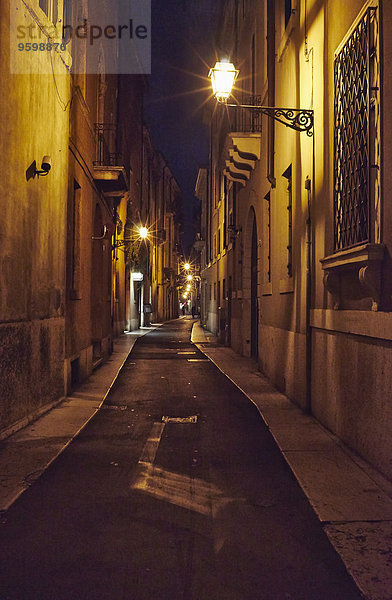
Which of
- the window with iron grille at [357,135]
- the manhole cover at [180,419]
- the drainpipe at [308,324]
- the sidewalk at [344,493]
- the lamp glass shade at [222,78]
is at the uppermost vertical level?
the lamp glass shade at [222,78]

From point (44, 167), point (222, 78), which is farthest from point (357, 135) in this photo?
point (44, 167)

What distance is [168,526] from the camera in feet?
13.0

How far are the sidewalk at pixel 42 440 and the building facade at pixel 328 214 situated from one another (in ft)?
11.7

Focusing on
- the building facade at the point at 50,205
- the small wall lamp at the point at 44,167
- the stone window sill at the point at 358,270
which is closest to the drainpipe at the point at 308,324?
the stone window sill at the point at 358,270

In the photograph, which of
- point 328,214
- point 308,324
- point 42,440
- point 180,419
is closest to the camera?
point 42,440

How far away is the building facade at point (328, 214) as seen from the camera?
5355 millimetres

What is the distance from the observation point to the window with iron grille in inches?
220

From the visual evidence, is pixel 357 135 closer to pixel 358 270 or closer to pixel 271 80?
pixel 358 270

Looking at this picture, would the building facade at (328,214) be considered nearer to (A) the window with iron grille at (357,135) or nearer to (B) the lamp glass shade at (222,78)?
(A) the window with iron grille at (357,135)

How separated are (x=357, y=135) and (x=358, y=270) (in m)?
1.64

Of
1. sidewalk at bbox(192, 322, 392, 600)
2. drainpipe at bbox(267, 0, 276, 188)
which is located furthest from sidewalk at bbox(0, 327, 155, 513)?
drainpipe at bbox(267, 0, 276, 188)

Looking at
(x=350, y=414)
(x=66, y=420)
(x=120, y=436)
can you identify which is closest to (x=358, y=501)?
(x=350, y=414)

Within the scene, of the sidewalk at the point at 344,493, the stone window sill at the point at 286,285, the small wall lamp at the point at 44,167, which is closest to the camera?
the sidewalk at the point at 344,493

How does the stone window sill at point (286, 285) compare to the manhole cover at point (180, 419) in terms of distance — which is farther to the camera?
the stone window sill at point (286, 285)
